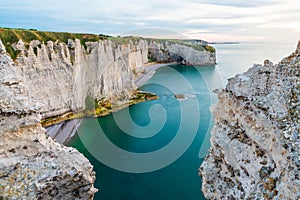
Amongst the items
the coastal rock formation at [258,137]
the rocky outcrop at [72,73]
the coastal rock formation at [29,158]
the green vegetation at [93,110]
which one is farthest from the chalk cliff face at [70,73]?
the coastal rock formation at [258,137]

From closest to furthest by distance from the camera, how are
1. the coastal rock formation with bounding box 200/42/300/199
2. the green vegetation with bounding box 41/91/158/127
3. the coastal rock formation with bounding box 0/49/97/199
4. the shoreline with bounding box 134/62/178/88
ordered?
1. the coastal rock formation with bounding box 200/42/300/199
2. the coastal rock formation with bounding box 0/49/97/199
3. the green vegetation with bounding box 41/91/158/127
4. the shoreline with bounding box 134/62/178/88

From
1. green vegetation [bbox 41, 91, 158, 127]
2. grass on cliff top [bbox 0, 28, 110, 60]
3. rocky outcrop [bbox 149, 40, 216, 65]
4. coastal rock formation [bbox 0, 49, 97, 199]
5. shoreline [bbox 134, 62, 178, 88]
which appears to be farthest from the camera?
rocky outcrop [bbox 149, 40, 216, 65]

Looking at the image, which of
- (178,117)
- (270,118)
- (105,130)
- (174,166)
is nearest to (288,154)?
(270,118)

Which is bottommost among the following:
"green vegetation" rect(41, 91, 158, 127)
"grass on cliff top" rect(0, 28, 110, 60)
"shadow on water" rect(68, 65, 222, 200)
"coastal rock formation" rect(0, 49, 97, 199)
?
"shadow on water" rect(68, 65, 222, 200)

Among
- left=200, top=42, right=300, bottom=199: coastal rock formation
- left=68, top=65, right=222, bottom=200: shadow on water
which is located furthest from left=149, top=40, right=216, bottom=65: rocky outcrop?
left=200, top=42, right=300, bottom=199: coastal rock formation

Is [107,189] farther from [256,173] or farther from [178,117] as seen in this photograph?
[178,117]

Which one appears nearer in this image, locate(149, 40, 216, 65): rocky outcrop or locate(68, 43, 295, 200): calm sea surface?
locate(68, 43, 295, 200): calm sea surface

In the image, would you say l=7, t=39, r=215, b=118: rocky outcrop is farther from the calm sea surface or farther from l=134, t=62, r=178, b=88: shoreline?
l=134, t=62, r=178, b=88: shoreline

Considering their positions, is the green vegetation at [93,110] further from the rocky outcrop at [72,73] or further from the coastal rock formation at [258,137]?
the coastal rock formation at [258,137]
